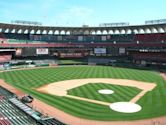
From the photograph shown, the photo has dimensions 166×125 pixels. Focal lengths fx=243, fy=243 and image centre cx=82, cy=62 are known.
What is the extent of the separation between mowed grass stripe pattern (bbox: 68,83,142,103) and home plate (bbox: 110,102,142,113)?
80.0 inches

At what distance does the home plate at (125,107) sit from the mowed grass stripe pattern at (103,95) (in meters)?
2.03

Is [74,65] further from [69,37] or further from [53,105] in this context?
[53,105]

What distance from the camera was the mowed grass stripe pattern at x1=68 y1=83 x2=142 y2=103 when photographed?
4203 centimetres

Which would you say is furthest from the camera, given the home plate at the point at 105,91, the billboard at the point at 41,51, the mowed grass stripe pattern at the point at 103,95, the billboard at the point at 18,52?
the billboard at the point at 41,51

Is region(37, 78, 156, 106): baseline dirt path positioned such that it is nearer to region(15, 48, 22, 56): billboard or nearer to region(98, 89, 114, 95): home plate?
region(98, 89, 114, 95): home plate

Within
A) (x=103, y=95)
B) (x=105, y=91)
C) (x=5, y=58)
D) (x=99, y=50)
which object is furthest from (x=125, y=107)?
(x=99, y=50)

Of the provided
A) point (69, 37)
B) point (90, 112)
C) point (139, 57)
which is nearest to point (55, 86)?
point (90, 112)

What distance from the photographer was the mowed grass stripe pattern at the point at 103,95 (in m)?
42.0

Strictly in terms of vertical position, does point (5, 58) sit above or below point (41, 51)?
below

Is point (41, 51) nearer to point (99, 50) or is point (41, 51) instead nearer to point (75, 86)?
point (99, 50)

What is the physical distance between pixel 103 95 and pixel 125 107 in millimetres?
7576

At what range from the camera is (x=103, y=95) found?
145 ft

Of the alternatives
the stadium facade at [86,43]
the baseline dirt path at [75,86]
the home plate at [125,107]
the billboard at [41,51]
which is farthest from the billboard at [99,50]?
the home plate at [125,107]

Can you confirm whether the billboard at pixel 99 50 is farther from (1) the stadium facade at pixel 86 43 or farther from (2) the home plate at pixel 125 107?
(2) the home plate at pixel 125 107
